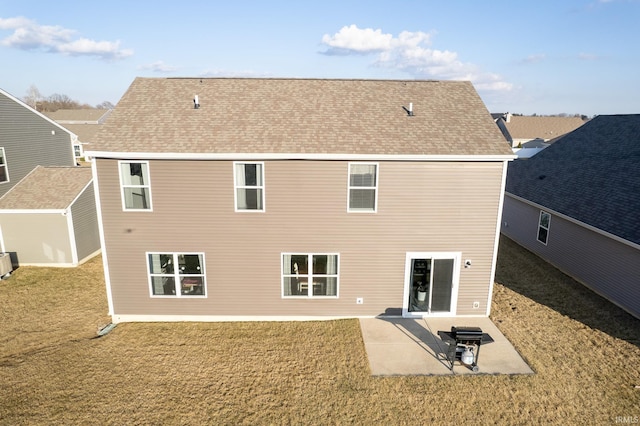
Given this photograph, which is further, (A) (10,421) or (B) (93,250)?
(B) (93,250)

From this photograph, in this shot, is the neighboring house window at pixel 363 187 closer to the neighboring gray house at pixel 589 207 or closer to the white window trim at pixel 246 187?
the white window trim at pixel 246 187

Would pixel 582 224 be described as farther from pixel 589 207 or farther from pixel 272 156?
pixel 272 156

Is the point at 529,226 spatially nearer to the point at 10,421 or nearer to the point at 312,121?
the point at 312,121

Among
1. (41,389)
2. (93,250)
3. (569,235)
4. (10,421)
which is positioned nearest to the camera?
(10,421)

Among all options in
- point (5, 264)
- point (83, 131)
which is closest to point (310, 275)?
point (5, 264)

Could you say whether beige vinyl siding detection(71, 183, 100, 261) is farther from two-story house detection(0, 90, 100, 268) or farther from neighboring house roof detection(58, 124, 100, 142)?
neighboring house roof detection(58, 124, 100, 142)

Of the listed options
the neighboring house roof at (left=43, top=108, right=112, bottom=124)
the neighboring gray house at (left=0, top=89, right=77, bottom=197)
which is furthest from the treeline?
the neighboring gray house at (left=0, top=89, right=77, bottom=197)

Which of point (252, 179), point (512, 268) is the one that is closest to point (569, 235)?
point (512, 268)
